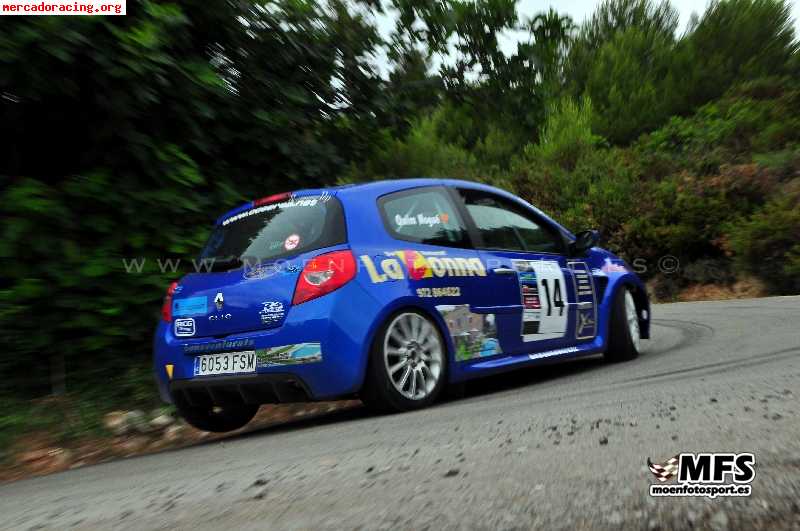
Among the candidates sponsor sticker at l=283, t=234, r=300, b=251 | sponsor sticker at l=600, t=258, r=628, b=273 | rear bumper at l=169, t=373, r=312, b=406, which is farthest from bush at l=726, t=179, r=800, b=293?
rear bumper at l=169, t=373, r=312, b=406

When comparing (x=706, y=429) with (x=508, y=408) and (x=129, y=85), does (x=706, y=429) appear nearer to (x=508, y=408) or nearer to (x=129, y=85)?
(x=508, y=408)

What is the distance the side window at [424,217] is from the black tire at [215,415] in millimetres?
1539

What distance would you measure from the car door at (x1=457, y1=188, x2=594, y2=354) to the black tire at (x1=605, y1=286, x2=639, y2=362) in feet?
1.62

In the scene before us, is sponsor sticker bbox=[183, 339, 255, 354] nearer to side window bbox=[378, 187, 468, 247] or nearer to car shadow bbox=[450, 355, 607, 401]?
side window bbox=[378, 187, 468, 247]

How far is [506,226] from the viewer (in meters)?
6.39

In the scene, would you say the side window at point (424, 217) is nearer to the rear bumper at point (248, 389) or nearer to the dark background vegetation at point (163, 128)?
the rear bumper at point (248, 389)

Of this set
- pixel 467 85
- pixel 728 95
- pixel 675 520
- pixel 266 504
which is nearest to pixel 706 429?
Result: pixel 675 520

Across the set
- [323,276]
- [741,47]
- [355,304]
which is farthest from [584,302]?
[741,47]

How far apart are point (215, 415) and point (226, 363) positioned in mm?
883

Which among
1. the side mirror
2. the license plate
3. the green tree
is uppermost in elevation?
the green tree

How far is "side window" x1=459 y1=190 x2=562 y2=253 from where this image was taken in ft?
20.1

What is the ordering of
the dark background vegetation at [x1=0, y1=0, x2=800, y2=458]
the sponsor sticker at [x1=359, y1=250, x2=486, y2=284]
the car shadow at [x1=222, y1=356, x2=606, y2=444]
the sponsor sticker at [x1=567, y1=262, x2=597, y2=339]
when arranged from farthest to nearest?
1. the sponsor sticker at [x1=567, y1=262, x2=597, y2=339]
2. the dark background vegetation at [x1=0, y1=0, x2=800, y2=458]
3. the car shadow at [x1=222, y1=356, x2=606, y2=444]
4. the sponsor sticker at [x1=359, y1=250, x2=486, y2=284]

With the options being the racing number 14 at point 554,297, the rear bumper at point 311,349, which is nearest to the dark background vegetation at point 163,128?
the rear bumper at point 311,349

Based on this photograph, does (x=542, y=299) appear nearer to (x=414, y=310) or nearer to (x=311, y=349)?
(x=414, y=310)
